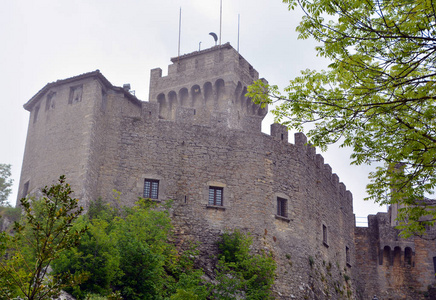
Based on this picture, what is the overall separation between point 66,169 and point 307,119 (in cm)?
1354

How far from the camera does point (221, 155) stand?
85.0 feet

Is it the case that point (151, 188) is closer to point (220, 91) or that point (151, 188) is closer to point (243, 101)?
point (220, 91)

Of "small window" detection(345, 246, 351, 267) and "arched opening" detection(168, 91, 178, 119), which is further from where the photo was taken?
"arched opening" detection(168, 91, 178, 119)

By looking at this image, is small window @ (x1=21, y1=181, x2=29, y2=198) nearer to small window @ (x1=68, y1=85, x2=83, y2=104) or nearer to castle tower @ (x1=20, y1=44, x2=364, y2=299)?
castle tower @ (x1=20, y1=44, x2=364, y2=299)

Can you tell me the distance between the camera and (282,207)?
86.5ft

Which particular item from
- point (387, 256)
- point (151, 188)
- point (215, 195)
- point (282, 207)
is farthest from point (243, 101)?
point (387, 256)

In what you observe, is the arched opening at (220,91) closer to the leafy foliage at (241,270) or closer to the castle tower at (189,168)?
the castle tower at (189,168)

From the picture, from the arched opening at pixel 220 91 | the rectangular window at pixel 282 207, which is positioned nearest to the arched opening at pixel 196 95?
the arched opening at pixel 220 91

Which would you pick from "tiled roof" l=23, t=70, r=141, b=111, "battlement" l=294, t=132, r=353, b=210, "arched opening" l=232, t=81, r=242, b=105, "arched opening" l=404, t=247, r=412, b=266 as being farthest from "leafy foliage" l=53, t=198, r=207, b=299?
"arched opening" l=404, t=247, r=412, b=266

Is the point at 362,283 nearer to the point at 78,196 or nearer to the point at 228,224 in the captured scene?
the point at 228,224

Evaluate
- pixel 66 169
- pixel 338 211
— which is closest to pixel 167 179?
pixel 66 169

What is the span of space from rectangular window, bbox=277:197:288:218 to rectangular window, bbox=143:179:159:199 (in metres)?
5.26

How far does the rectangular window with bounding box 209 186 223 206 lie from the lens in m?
25.2

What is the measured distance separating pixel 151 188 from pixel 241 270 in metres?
5.02
